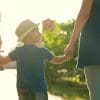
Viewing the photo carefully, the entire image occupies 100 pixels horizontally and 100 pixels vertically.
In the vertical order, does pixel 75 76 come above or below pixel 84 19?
below

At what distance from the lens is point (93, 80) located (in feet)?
15.5

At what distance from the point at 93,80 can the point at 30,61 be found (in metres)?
1.13

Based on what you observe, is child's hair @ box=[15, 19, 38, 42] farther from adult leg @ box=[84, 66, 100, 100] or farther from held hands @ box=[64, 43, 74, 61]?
adult leg @ box=[84, 66, 100, 100]

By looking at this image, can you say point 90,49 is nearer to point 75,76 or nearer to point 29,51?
point 29,51

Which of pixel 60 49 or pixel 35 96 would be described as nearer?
pixel 35 96

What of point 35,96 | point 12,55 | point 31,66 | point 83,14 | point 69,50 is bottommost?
point 35,96

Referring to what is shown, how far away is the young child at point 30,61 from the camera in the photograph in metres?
5.62

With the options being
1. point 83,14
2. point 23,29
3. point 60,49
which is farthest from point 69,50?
point 60,49

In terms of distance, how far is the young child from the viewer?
562cm

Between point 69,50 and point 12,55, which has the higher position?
point 69,50

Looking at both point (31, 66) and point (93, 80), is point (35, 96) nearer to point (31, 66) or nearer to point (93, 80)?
point (31, 66)

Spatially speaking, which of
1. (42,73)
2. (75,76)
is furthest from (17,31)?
(75,76)

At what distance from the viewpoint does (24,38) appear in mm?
5820

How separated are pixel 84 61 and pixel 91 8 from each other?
47 cm
